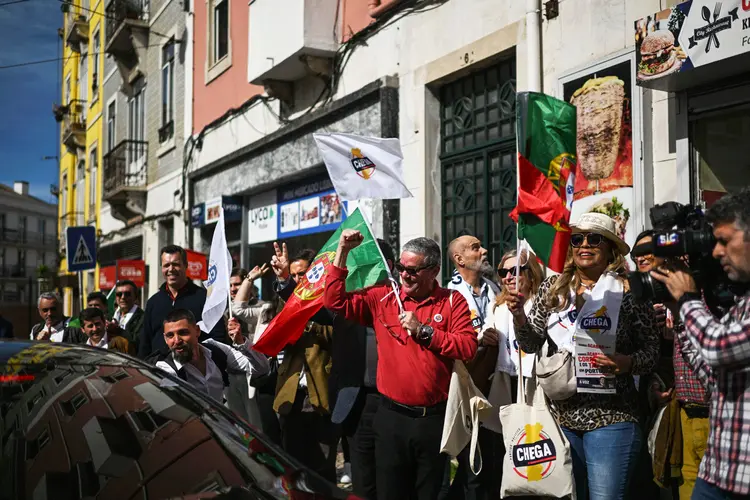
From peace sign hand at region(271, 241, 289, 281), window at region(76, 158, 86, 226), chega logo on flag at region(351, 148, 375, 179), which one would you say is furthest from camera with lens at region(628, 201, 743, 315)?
window at region(76, 158, 86, 226)

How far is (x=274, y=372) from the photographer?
6414 millimetres

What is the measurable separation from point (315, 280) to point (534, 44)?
13.4ft

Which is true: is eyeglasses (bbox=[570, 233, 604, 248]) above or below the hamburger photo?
below

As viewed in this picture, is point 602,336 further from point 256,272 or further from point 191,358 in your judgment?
point 256,272

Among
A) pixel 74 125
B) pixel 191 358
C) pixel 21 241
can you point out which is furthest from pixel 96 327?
pixel 21 241

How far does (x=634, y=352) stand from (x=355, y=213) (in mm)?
2018

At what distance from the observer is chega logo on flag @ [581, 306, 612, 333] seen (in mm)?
4219

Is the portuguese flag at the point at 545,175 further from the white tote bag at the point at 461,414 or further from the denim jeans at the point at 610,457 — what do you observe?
the denim jeans at the point at 610,457

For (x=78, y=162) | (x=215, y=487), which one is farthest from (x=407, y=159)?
(x=78, y=162)

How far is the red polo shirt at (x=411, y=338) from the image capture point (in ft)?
14.7

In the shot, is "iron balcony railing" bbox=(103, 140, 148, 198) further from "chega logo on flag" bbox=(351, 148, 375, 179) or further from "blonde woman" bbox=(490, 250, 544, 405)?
"blonde woman" bbox=(490, 250, 544, 405)

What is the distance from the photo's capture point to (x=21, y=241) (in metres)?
89.5

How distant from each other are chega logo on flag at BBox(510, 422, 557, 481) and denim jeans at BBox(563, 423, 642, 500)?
20cm

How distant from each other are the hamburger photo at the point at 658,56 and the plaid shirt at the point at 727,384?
3.75 metres
